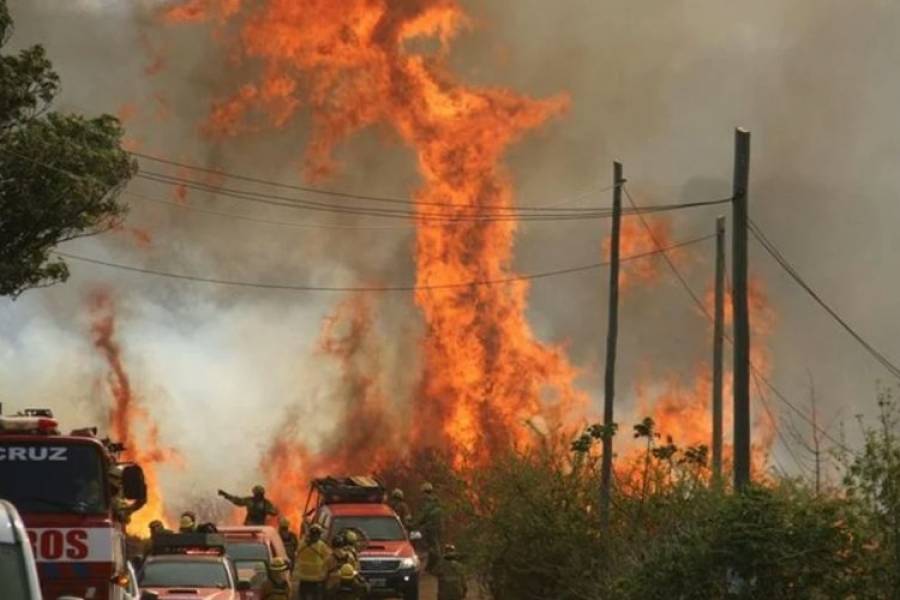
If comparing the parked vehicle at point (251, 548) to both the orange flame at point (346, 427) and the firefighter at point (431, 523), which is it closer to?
the firefighter at point (431, 523)

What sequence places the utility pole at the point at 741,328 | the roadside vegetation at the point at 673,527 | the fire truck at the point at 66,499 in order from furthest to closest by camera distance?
the utility pole at the point at 741,328, the roadside vegetation at the point at 673,527, the fire truck at the point at 66,499

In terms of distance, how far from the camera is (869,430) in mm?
21594

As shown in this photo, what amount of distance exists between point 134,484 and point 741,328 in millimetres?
8599

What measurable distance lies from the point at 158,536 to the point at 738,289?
9281mm

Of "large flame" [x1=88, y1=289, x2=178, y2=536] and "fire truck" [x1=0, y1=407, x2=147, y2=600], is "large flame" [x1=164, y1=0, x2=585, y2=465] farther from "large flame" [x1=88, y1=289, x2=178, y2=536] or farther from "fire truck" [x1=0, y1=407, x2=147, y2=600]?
"fire truck" [x1=0, y1=407, x2=147, y2=600]

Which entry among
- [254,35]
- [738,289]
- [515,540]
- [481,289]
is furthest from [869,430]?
[254,35]

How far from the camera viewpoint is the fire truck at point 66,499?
20.4m

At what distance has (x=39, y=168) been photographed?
33.3 m

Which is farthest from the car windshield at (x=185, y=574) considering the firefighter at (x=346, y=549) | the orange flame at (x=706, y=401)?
the orange flame at (x=706, y=401)

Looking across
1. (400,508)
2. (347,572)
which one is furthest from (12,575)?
(400,508)

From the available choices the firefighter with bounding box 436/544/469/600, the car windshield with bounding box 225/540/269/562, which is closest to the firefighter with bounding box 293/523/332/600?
the car windshield with bounding box 225/540/269/562

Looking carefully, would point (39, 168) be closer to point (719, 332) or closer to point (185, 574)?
point (185, 574)

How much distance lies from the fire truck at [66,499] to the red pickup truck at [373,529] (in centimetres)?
1550

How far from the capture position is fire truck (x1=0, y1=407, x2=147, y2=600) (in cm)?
2042
